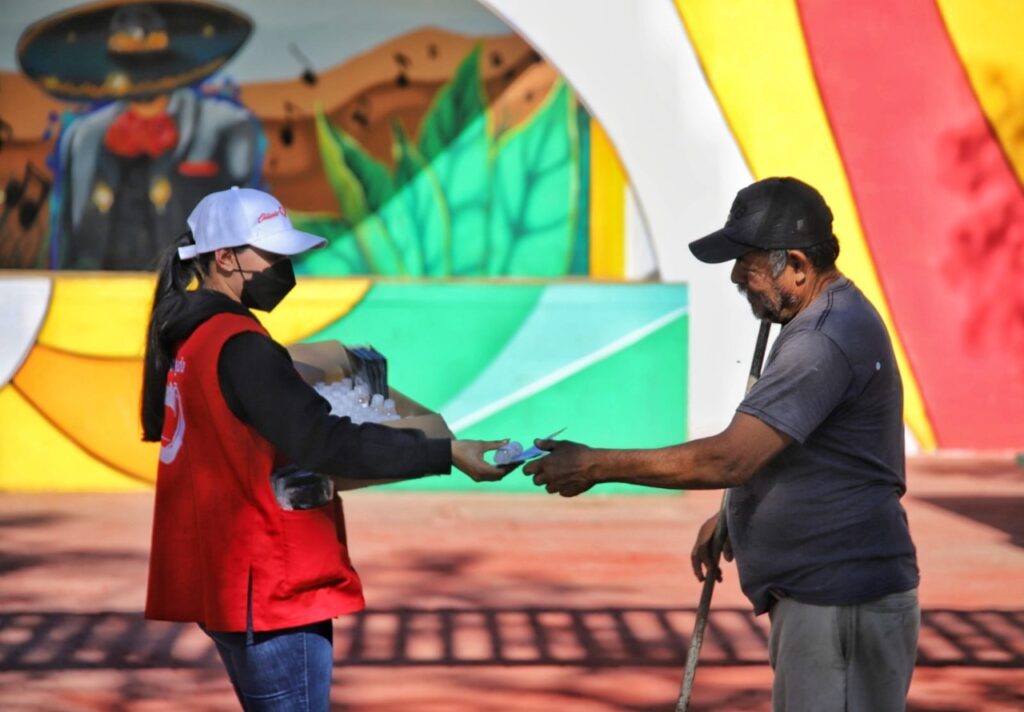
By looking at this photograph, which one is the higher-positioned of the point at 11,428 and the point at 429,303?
the point at 429,303

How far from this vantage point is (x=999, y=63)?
12219 millimetres

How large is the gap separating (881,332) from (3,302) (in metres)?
8.60

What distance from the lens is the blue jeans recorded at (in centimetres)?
328

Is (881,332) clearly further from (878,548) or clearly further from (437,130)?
(437,130)

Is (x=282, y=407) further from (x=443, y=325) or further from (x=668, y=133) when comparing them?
(x=668, y=133)

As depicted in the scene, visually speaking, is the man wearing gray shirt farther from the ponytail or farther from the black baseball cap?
the ponytail

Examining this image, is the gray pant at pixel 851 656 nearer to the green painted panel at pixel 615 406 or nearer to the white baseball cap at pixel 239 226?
the white baseball cap at pixel 239 226

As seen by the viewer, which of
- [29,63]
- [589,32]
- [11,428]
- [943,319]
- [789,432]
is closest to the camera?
[789,432]

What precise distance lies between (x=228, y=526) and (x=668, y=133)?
8.96m

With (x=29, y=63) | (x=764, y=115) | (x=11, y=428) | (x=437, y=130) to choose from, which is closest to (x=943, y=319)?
(x=764, y=115)

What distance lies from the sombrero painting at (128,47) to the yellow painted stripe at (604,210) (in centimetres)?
362

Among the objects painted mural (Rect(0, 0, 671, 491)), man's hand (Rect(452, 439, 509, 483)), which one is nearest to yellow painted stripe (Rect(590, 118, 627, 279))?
painted mural (Rect(0, 0, 671, 491))

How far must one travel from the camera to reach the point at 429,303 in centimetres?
1092

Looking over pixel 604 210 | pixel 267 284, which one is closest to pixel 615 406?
pixel 604 210
